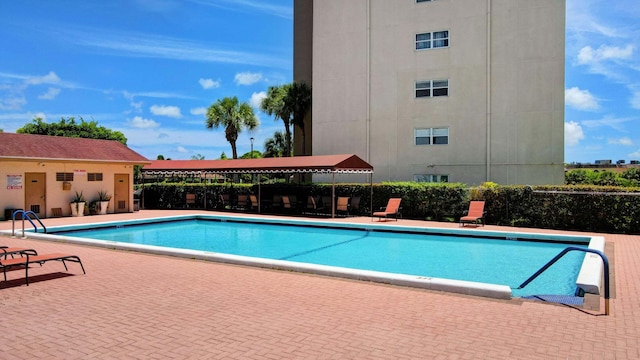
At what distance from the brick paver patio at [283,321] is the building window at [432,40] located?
Answer: 62.6 feet

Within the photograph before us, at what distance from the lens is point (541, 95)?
2311 cm

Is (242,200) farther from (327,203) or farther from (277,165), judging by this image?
(327,203)

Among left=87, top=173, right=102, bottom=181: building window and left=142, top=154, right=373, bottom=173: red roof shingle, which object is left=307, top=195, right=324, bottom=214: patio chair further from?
left=87, top=173, right=102, bottom=181: building window

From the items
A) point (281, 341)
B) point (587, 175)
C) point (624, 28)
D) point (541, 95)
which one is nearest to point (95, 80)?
point (541, 95)

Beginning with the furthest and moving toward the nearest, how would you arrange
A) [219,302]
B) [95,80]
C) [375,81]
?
[95,80] < [375,81] < [219,302]

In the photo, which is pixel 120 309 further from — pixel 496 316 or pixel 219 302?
pixel 496 316

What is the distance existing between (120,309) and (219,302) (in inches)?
51.5

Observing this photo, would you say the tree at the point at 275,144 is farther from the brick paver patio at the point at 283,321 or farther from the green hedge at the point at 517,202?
the brick paver patio at the point at 283,321

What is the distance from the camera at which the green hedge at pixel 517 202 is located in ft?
51.5

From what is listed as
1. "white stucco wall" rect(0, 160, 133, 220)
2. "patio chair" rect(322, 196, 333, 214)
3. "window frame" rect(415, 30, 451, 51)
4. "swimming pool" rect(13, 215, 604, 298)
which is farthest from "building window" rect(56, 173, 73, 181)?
"window frame" rect(415, 30, 451, 51)

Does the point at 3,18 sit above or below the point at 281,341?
above

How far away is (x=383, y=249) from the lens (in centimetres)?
1389

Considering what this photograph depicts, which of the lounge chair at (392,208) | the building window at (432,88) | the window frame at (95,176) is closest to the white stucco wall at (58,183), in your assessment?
the window frame at (95,176)

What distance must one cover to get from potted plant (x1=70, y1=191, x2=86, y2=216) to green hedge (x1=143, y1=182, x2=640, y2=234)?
9.72 metres
